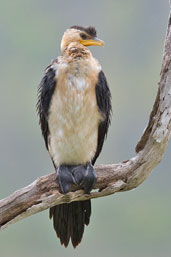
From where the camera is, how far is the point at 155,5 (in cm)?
2117

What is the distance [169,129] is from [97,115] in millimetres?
660

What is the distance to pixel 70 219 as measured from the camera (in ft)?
15.5

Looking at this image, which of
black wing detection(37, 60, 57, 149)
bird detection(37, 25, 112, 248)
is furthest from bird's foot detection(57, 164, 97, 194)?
black wing detection(37, 60, 57, 149)

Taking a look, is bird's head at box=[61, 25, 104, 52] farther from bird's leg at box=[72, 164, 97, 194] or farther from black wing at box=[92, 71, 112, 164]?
bird's leg at box=[72, 164, 97, 194]

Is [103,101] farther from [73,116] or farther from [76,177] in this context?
[76,177]

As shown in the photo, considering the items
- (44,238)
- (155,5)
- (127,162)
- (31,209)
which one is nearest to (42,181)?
(31,209)

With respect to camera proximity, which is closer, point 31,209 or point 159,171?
point 31,209

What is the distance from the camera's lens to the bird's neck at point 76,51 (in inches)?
181

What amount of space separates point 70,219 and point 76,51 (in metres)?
1.35

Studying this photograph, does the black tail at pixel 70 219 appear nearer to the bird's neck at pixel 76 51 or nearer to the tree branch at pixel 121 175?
the tree branch at pixel 121 175

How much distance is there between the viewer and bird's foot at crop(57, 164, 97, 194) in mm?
4383

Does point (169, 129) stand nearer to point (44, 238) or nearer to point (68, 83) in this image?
point (68, 83)

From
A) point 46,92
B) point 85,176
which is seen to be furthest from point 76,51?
point 85,176

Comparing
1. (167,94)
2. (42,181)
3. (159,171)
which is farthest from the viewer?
(159,171)
